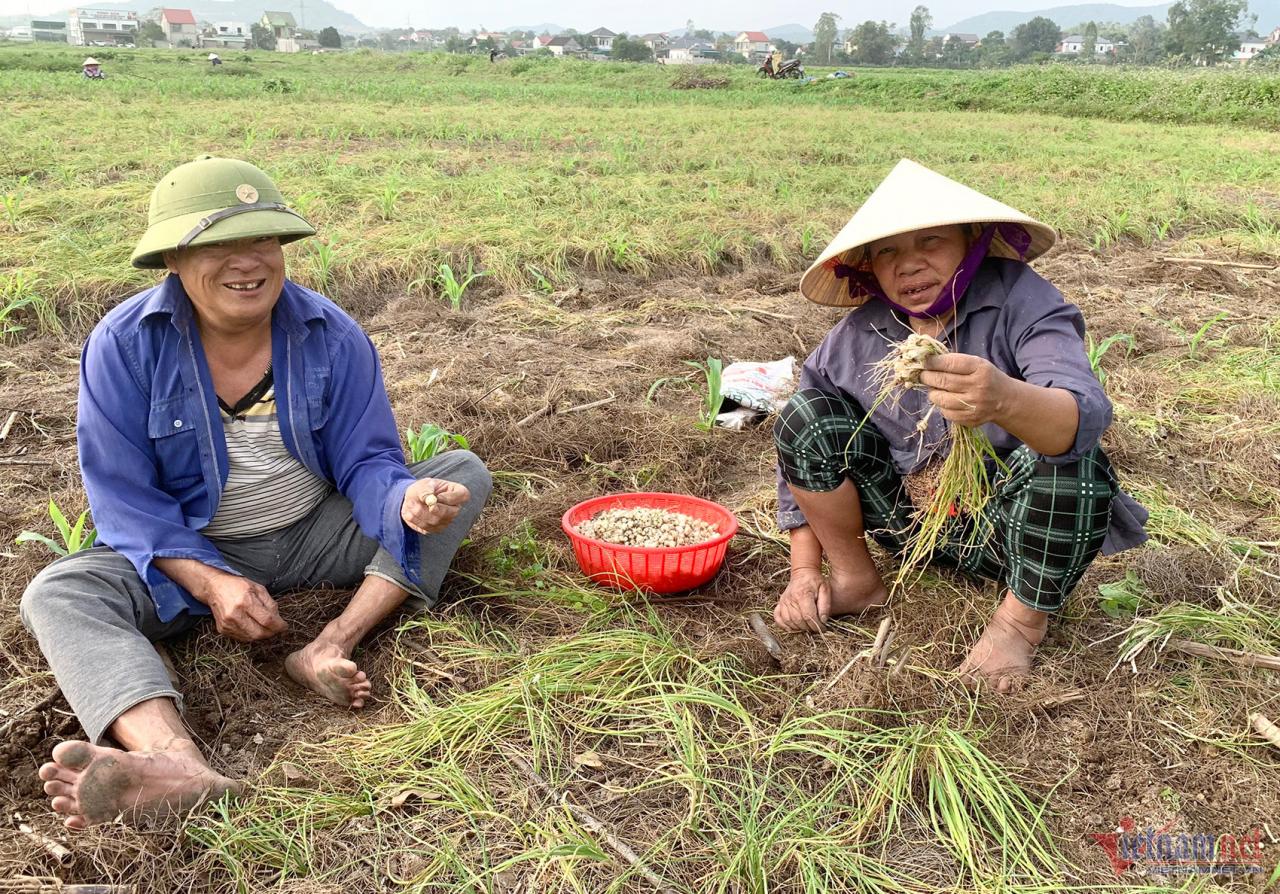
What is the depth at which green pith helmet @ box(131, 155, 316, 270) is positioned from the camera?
1.87 metres

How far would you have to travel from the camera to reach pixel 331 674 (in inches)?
75.6

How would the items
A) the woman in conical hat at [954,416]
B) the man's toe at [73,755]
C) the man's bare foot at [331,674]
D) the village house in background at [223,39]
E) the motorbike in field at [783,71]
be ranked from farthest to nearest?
1. the village house in background at [223,39]
2. the motorbike in field at [783,71]
3. the man's bare foot at [331,674]
4. the woman in conical hat at [954,416]
5. the man's toe at [73,755]

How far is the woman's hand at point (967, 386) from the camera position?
1.51 m

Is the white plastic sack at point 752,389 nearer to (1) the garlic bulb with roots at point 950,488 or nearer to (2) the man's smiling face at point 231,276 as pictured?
(1) the garlic bulb with roots at point 950,488

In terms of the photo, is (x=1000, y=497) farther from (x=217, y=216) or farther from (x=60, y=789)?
(x=60, y=789)

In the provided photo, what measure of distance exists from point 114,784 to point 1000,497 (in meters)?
1.71

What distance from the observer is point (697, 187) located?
7742 millimetres

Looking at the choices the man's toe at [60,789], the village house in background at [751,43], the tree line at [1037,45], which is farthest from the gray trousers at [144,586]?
the village house in background at [751,43]

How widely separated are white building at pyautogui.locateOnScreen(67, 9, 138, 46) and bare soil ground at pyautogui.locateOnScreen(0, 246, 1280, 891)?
91177 millimetres

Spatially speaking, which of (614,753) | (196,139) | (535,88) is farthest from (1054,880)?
(535,88)

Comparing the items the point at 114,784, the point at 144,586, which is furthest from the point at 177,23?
the point at 114,784

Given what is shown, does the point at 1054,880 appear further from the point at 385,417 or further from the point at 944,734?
the point at 385,417

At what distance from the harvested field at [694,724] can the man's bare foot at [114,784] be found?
4cm

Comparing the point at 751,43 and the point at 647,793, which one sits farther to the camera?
the point at 751,43
